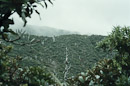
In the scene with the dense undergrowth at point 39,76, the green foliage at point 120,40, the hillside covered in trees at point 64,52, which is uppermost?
the green foliage at point 120,40

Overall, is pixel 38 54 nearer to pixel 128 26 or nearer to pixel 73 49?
pixel 73 49

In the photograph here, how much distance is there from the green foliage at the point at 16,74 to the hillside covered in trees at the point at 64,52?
48.7 m

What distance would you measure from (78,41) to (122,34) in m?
74.8

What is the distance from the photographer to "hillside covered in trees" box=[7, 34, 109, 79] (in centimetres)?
6143

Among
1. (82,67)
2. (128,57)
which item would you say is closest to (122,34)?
(128,57)

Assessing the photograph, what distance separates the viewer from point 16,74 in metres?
4.79

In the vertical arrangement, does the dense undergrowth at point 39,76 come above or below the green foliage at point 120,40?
below

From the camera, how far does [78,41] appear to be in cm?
8406

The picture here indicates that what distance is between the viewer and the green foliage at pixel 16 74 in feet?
14.3

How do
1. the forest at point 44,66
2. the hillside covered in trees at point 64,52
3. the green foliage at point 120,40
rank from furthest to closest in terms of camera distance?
the hillside covered in trees at point 64,52 → the green foliage at point 120,40 → the forest at point 44,66

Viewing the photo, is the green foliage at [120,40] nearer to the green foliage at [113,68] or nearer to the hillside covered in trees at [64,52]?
the green foliage at [113,68]

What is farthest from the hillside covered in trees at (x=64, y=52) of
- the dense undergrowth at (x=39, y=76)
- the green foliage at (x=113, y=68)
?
the dense undergrowth at (x=39, y=76)

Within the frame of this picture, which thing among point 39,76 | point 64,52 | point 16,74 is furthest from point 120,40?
point 64,52

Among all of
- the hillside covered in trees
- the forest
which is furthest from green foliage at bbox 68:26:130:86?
the hillside covered in trees
